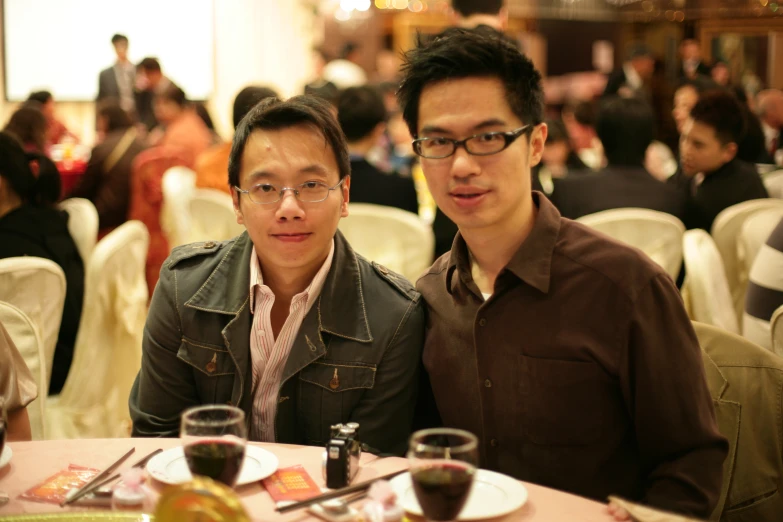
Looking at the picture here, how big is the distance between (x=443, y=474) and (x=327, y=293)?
2.88ft

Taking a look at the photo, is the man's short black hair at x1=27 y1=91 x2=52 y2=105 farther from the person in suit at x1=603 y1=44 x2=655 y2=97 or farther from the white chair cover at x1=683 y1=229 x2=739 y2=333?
the white chair cover at x1=683 y1=229 x2=739 y2=333

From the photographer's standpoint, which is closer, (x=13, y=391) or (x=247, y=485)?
(x=247, y=485)

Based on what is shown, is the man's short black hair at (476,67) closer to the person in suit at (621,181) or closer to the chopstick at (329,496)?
the chopstick at (329,496)

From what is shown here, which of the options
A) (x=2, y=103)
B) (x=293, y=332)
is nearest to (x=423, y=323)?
(x=293, y=332)

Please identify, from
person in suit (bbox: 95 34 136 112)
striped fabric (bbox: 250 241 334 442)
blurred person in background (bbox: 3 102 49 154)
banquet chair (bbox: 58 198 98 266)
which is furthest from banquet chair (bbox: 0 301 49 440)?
person in suit (bbox: 95 34 136 112)

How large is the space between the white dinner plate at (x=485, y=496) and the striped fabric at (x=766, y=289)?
1.30 metres

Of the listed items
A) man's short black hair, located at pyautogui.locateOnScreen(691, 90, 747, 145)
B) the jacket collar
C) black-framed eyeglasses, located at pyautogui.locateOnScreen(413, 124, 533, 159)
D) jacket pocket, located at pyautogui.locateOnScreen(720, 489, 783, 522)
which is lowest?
jacket pocket, located at pyautogui.locateOnScreen(720, 489, 783, 522)

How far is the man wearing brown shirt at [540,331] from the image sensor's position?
1.64 m

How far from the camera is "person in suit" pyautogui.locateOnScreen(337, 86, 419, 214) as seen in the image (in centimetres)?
396

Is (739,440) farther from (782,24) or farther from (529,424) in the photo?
(782,24)

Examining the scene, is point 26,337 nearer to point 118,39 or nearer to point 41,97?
point 41,97

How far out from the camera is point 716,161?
4.05 m

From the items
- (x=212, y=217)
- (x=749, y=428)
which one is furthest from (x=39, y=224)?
(x=749, y=428)

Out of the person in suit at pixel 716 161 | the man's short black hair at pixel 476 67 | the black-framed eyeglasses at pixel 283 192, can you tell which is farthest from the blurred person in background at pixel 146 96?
the man's short black hair at pixel 476 67
